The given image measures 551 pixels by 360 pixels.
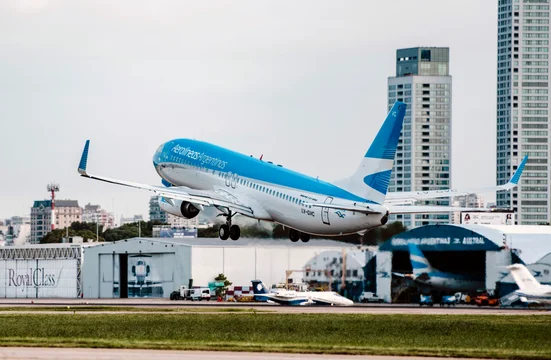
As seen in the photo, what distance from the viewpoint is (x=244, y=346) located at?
6581cm

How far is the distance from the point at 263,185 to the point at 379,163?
43.0 ft

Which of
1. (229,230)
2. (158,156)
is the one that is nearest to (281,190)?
(229,230)

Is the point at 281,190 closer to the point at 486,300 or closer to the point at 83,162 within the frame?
the point at 83,162

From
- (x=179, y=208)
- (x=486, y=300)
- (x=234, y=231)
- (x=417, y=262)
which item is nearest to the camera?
(x=234, y=231)

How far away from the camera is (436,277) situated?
455 ft

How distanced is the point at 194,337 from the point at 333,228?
2085cm

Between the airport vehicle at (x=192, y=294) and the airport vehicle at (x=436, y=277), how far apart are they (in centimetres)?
2897

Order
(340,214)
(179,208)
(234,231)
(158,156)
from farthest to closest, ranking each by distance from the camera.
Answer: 1. (158,156)
2. (179,208)
3. (234,231)
4. (340,214)

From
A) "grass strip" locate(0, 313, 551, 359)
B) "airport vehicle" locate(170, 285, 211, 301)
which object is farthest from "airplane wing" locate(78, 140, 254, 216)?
"airport vehicle" locate(170, 285, 211, 301)

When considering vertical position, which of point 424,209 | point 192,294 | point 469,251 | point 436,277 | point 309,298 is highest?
point 424,209

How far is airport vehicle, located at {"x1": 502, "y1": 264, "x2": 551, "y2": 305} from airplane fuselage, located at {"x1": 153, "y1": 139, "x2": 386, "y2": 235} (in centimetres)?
3282

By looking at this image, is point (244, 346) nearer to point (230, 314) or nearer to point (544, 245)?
point (230, 314)

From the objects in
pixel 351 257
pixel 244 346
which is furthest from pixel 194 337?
pixel 351 257

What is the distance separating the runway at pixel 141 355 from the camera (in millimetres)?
57009
